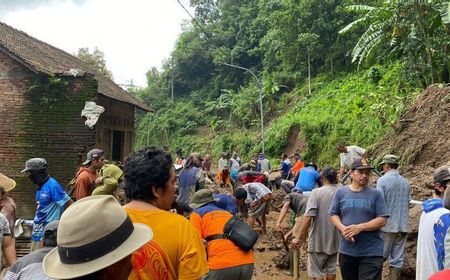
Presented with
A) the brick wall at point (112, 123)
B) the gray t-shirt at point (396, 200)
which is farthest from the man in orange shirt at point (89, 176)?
the brick wall at point (112, 123)

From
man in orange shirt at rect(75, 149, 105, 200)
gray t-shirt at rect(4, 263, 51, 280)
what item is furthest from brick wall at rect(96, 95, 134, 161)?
gray t-shirt at rect(4, 263, 51, 280)

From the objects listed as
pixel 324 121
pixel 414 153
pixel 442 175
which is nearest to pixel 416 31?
pixel 324 121

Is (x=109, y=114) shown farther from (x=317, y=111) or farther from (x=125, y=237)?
(x=317, y=111)

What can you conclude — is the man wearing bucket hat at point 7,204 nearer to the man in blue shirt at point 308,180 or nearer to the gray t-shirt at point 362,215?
the gray t-shirt at point 362,215

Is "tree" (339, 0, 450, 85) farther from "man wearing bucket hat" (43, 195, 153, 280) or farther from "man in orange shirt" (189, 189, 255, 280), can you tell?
"man wearing bucket hat" (43, 195, 153, 280)

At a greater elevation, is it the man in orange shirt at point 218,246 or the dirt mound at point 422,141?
the dirt mound at point 422,141

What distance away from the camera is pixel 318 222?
5520mm

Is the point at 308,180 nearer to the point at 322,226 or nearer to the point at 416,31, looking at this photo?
the point at 322,226

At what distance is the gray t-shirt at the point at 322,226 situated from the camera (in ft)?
17.9

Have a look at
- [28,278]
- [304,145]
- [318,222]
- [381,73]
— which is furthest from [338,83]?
[28,278]

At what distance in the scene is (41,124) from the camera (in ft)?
35.1

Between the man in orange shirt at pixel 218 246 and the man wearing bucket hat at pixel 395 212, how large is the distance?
2683 mm

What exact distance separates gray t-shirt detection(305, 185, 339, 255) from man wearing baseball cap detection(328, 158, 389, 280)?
20.1 inches

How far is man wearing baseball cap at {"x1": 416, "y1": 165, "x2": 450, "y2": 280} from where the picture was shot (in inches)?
136
